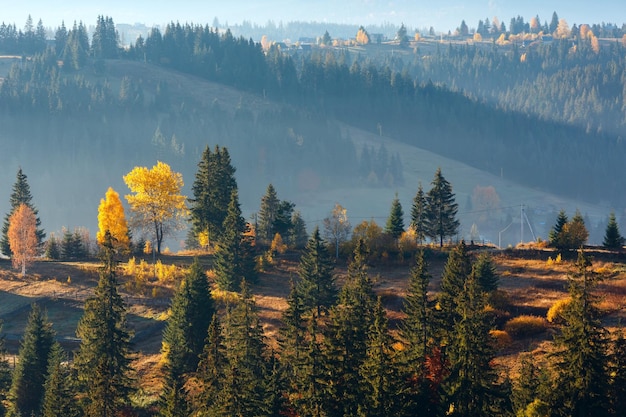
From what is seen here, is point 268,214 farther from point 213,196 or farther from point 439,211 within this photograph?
point 439,211

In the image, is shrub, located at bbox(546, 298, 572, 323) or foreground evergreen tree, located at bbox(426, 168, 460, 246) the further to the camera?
foreground evergreen tree, located at bbox(426, 168, 460, 246)

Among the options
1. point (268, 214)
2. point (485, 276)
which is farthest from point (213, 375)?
point (268, 214)

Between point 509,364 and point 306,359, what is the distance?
15291mm

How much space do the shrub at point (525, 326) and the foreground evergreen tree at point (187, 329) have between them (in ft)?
77.3

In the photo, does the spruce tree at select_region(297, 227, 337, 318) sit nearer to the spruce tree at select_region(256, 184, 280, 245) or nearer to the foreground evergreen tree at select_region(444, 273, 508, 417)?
the foreground evergreen tree at select_region(444, 273, 508, 417)

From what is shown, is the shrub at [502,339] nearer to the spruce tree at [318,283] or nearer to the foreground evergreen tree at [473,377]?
the foreground evergreen tree at [473,377]

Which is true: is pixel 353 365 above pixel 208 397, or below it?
above

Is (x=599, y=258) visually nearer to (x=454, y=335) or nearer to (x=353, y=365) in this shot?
(x=454, y=335)

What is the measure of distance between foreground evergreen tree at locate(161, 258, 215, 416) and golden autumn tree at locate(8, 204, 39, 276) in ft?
98.8

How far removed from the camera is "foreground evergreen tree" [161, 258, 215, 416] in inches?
2083

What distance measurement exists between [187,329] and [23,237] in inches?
1403

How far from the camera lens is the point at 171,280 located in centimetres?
7525

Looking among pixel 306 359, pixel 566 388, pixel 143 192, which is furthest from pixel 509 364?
pixel 143 192

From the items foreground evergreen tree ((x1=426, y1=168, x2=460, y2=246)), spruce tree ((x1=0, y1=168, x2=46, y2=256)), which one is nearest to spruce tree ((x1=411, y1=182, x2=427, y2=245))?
foreground evergreen tree ((x1=426, y1=168, x2=460, y2=246))
